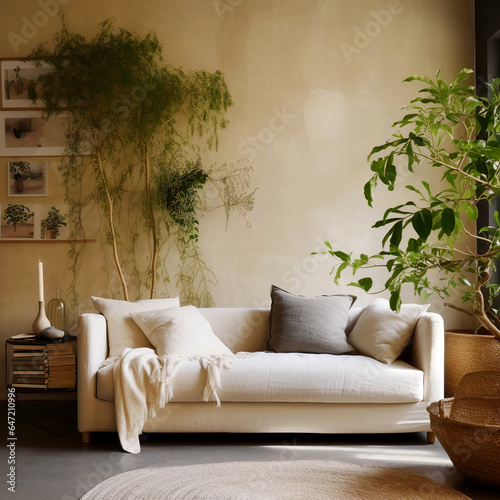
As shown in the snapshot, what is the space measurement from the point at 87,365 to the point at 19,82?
2.43 m

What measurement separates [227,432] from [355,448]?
78 centimetres

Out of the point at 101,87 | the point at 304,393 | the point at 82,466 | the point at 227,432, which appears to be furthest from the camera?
the point at 101,87

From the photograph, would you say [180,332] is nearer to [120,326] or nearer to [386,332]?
[120,326]

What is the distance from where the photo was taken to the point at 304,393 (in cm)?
360

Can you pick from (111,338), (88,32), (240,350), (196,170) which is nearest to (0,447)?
(111,338)

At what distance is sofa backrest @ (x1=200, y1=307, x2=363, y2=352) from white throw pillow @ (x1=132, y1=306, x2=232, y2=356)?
0.57 ft

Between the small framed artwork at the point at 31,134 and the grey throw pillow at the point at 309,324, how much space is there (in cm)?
A: 211

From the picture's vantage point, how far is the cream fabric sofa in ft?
11.8

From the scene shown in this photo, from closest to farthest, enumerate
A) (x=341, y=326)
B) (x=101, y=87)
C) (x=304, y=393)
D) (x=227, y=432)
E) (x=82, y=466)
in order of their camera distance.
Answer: (x=82, y=466)
(x=304, y=393)
(x=227, y=432)
(x=341, y=326)
(x=101, y=87)

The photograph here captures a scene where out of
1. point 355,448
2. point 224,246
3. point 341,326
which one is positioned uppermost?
point 224,246

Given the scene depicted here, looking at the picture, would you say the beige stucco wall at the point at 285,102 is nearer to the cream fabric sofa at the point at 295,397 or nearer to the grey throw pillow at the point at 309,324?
the grey throw pillow at the point at 309,324

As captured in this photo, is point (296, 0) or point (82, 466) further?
point (296, 0)

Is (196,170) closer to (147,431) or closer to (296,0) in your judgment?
(296,0)

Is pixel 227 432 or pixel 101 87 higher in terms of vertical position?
pixel 101 87
